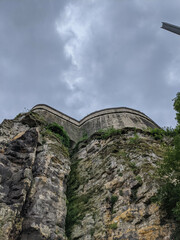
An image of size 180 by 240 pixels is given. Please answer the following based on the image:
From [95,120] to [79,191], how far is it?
32.7 ft

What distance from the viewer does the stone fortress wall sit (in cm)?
1798

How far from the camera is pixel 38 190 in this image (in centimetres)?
855

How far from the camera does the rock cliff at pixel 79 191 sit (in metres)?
6.99

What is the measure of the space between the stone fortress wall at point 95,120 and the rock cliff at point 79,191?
18.1 ft

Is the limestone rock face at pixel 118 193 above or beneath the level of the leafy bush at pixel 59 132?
beneath

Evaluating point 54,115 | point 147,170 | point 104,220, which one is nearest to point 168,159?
point 147,170

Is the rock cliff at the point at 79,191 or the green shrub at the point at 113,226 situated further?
the green shrub at the point at 113,226

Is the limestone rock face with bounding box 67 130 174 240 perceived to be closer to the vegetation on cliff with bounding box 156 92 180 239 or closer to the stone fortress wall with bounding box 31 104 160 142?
the vegetation on cliff with bounding box 156 92 180 239

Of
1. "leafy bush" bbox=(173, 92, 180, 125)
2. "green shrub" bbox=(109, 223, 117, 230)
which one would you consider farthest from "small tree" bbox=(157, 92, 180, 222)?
"green shrub" bbox=(109, 223, 117, 230)

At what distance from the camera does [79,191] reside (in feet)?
33.5

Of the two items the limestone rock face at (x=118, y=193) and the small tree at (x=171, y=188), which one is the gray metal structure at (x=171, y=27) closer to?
the small tree at (x=171, y=188)

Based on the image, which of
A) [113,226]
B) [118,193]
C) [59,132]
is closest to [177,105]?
[118,193]

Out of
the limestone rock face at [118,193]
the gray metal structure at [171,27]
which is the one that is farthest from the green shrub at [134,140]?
the gray metal structure at [171,27]

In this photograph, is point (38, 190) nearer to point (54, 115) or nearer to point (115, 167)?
point (115, 167)
